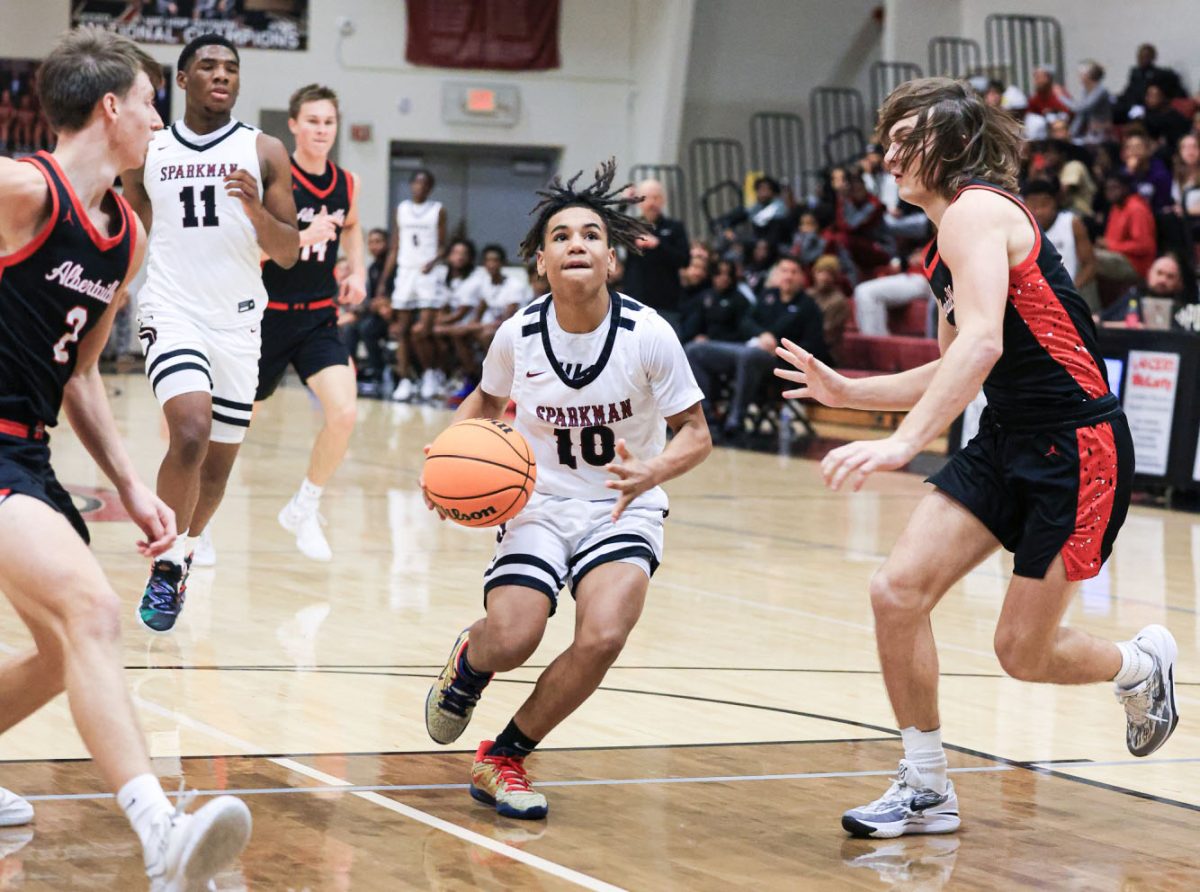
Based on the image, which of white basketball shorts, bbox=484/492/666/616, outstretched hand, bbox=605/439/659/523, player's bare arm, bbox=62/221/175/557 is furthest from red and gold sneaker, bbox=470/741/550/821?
player's bare arm, bbox=62/221/175/557

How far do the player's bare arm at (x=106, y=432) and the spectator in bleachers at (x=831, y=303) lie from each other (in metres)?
12.6

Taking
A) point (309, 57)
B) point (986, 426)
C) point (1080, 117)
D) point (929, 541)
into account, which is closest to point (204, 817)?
point (929, 541)

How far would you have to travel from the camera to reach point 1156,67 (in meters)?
18.2

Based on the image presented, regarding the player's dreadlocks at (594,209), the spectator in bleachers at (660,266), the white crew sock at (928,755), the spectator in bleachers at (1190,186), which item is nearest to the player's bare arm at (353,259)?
the player's dreadlocks at (594,209)

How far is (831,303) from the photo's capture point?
643 inches

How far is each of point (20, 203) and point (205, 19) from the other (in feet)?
66.2

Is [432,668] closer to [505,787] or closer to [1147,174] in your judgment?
[505,787]

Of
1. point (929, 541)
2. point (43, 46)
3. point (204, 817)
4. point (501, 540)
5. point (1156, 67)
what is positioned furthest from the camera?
point (43, 46)

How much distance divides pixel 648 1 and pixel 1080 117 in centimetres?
728

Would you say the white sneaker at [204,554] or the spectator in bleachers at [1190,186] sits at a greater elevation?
the spectator in bleachers at [1190,186]

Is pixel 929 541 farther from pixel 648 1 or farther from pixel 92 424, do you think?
pixel 648 1

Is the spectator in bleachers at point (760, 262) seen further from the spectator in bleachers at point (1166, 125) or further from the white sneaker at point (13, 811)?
the white sneaker at point (13, 811)

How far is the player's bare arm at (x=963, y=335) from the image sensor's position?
3771mm

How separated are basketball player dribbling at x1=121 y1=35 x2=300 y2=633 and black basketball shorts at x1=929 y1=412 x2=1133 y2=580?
3.20m
